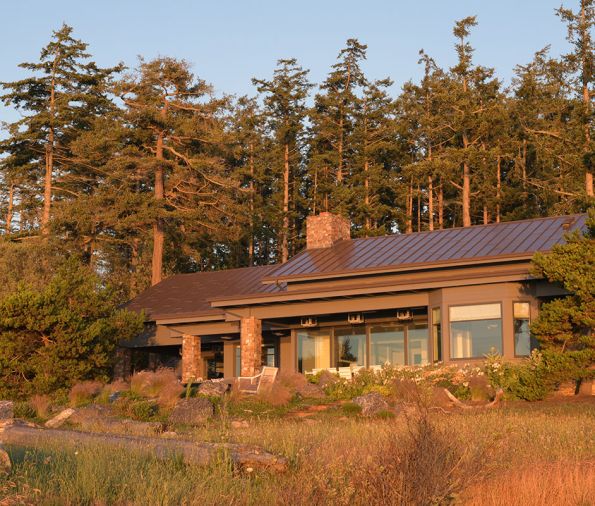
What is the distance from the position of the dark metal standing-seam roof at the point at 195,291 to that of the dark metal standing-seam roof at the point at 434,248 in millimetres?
1754

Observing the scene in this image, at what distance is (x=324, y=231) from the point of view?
29250 millimetres

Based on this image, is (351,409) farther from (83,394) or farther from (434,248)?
(434,248)

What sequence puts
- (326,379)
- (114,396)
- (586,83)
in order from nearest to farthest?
(114,396) < (326,379) < (586,83)

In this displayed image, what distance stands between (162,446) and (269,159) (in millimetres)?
41989

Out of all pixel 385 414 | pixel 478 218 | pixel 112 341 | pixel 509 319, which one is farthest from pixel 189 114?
pixel 385 414

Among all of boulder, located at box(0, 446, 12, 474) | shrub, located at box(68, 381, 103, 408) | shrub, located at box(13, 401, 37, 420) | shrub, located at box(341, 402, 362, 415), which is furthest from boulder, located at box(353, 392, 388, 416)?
boulder, located at box(0, 446, 12, 474)

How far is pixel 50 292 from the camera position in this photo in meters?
23.5

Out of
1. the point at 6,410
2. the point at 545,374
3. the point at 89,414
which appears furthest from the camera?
the point at 545,374

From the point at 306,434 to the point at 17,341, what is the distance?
1274cm

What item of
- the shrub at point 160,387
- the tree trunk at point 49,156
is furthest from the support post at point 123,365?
the tree trunk at point 49,156

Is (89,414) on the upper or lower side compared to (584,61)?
lower

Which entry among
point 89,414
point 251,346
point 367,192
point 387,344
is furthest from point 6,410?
point 367,192

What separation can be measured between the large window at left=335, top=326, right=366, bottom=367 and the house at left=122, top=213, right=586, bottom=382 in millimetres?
29

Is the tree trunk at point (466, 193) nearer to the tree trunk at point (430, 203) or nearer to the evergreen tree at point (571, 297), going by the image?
the tree trunk at point (430, 203)
